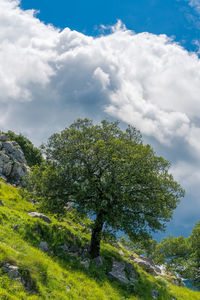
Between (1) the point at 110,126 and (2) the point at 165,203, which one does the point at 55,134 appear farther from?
(2) the point at 165,203

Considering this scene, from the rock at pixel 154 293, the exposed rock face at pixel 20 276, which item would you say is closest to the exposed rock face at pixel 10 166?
the rock at pixel 154 293

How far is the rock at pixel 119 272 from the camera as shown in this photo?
75.5ft

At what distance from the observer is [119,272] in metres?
24.8

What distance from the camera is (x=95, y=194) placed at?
25.0 meters

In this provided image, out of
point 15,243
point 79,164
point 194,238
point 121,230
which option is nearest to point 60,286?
point 15,243

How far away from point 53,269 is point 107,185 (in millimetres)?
9632

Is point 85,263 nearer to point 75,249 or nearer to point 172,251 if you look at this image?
point 75,249

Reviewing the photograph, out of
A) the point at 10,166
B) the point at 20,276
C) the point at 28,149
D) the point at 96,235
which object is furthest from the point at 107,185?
the point at 28,149

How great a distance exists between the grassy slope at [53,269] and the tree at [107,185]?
307cm

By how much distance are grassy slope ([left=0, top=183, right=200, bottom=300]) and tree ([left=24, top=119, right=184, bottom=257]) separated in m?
3.07

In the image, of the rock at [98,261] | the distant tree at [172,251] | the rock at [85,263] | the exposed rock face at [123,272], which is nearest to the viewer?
the rock at [85,263]

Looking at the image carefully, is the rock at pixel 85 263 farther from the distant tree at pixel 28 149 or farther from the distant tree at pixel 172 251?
the distant tree at pixel 28 149

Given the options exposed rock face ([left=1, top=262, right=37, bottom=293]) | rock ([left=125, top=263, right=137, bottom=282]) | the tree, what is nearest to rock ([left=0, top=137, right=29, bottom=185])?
the tree

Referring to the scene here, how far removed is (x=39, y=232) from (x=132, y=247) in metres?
12.9
